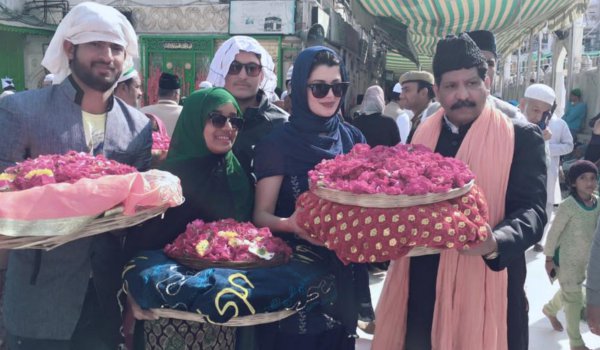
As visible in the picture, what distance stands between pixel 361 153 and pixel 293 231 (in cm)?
43

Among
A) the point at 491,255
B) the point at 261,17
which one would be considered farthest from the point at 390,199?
the point at 261,17

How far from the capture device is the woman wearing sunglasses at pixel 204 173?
2139mm

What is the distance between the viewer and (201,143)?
7.47 feet

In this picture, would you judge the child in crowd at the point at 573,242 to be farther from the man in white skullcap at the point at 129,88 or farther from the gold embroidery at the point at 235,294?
the man in white skullcap at the point at 129,88

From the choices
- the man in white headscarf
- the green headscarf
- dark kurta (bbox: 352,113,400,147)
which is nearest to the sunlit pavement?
dark kurta (bbox: 352,113,400,147)

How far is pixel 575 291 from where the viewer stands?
3.88m

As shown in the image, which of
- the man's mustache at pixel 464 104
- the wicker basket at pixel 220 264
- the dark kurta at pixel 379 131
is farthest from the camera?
the dark kurta at pixel 379 131

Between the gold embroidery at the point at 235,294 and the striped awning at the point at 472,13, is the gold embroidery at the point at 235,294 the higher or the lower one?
the lower one

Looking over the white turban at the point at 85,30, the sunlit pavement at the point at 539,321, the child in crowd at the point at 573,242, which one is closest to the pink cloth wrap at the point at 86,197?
the white turban at the point at 85,30

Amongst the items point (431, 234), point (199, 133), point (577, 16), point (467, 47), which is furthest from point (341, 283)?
point (577, 16)

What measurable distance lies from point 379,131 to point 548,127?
2.51 meters

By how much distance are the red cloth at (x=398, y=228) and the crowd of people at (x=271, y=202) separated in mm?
183

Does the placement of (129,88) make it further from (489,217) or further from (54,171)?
(489,217)

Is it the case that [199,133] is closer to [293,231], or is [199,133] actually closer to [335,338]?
[293,231]
